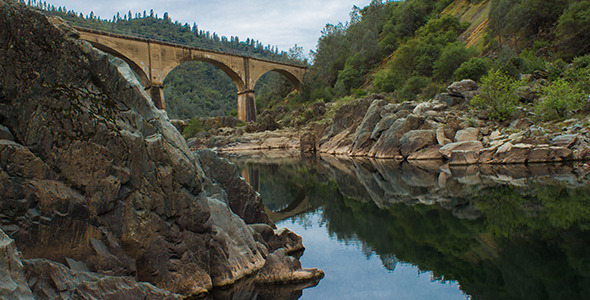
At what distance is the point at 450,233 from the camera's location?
789 centimetres

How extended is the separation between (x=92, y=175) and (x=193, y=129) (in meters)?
48.2

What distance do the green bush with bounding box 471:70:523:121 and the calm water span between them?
587 centimetres

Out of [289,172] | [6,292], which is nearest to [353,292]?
[6,292]

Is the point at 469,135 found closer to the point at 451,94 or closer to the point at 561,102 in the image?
the point at 561,102

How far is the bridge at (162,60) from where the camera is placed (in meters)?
34.5

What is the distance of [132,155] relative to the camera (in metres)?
4.79

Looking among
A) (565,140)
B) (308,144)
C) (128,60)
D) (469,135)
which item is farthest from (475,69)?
(128,60)

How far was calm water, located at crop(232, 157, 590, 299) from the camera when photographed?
5523 millimetres

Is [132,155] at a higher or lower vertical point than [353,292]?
higher

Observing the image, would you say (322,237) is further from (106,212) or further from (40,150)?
(40,150)

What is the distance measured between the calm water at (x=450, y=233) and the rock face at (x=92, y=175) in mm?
1578

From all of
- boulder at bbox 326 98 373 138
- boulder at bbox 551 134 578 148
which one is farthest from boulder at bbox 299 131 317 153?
boulder at bbox 551 134 578 148

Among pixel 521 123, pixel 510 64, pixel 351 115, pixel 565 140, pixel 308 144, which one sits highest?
pixel 510 64

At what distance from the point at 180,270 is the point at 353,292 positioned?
236 cm
